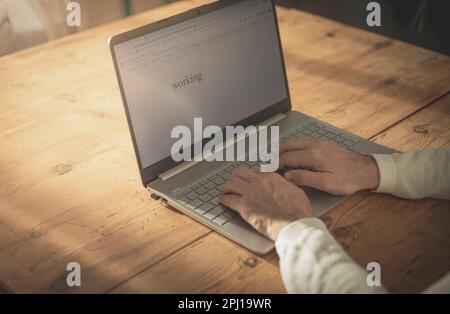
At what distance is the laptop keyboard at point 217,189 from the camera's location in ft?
3.70

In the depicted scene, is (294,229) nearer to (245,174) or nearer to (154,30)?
(245,174)

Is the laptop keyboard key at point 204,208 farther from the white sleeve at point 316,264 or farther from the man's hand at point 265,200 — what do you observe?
the white sleeve at point 316,264

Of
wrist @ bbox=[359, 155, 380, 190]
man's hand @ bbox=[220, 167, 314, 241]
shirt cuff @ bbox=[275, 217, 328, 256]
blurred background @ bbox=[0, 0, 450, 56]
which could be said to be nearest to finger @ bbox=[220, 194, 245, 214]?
man's hand @ bbox=[220, 167, 314, 241]

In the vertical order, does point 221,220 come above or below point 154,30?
below

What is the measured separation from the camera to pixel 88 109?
1553 mm

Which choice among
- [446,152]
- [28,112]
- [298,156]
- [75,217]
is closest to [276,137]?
[298,156]

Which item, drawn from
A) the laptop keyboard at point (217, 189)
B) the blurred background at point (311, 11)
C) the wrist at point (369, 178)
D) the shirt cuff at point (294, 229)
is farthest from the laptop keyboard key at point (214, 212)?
the blurred background at point (311, 11)

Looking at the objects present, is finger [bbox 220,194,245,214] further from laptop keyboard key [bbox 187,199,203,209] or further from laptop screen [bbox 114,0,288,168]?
laptop screen [bbox 114,0,288,168]

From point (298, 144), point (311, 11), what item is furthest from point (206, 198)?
point (311, 11)

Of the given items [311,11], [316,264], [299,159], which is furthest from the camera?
[311,11]

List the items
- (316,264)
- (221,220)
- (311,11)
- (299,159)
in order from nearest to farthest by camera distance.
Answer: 1. (316,264)
2. (221,220)
3. (299,159)
4. (311,11)

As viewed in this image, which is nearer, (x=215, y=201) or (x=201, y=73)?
(x=215, y=201)

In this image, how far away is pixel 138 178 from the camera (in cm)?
129

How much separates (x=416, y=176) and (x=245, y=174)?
13.2 inches
